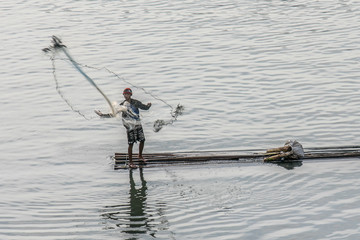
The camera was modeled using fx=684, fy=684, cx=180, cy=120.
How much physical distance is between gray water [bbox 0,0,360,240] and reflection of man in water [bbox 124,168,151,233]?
1.5 inches

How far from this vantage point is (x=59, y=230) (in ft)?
39.3

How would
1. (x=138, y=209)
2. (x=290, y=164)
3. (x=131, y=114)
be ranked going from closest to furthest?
1. (x=138, y=209)
2. (x=131, y=114)
3. (x=290, y=164)

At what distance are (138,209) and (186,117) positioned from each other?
575 cm

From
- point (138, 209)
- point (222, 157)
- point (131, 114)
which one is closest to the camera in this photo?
point (138, 209)

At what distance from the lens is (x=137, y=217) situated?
1258 cm

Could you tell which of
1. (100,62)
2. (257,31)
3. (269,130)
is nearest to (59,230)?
(269,130)

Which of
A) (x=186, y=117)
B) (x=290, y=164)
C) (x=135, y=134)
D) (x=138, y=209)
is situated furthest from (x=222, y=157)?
(x=186, y=117)

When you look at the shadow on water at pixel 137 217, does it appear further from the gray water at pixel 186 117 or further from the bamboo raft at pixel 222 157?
the bamboo raft at pixel 222 157

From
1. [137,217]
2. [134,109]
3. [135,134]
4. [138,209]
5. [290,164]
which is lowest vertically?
[137,217]

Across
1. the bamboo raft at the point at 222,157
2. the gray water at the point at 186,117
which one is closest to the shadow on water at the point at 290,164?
the bamboo raft at the point at 222,157

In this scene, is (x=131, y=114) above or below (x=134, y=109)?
below

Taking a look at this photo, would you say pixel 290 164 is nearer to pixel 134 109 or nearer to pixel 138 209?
pixel 134 109

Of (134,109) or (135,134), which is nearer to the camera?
(134,109)

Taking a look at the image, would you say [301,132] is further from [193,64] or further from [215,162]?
[193,64]
